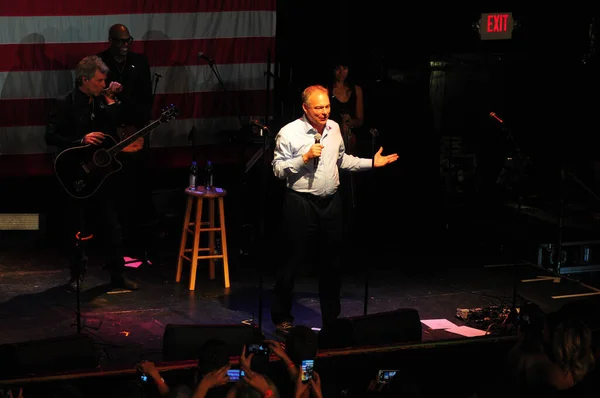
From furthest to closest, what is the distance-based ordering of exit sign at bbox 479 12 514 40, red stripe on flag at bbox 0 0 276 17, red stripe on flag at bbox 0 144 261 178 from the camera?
exit sign at bbox 479 12 514 40 → red stripe on flag at bbox 0 144 261 178 → red stripe on flag at bbox 0 0 276 17

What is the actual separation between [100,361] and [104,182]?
1.74 m

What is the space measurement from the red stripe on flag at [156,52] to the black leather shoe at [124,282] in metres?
2.08

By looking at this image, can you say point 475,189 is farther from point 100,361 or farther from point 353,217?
point 100,361

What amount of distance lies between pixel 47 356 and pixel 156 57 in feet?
14.4

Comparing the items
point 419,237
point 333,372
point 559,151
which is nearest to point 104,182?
point 333,372

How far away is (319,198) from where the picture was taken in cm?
610

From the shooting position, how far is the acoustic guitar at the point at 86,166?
6.90 m

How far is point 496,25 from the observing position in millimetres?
10250

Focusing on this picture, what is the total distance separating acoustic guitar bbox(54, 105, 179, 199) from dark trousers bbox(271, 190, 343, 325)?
5.45ft

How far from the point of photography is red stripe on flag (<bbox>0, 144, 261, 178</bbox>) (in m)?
8.00

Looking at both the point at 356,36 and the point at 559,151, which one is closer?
the point at 356,36

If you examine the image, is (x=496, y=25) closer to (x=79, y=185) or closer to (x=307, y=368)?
(x=79, y=185)

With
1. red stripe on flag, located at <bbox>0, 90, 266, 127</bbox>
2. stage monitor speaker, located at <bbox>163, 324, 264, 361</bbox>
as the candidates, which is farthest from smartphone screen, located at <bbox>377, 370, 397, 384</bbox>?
red stripe on flag, located at <bbox>0, 90, 266, 127</bbox>

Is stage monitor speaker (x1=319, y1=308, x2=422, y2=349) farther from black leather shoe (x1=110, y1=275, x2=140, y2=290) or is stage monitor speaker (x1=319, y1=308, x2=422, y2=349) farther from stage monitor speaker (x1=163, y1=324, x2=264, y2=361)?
black leather shoe (x1=110, y1=275, x2=140, y2=290)
